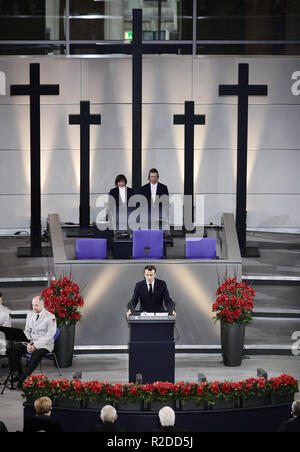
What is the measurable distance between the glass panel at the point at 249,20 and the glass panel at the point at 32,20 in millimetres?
2846

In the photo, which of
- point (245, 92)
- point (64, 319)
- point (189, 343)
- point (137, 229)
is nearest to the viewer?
point (64, 319)

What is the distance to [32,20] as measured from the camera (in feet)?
60.7

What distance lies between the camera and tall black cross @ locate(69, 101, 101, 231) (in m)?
15.5

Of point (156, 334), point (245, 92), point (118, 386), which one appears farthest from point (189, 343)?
point (245, 92)

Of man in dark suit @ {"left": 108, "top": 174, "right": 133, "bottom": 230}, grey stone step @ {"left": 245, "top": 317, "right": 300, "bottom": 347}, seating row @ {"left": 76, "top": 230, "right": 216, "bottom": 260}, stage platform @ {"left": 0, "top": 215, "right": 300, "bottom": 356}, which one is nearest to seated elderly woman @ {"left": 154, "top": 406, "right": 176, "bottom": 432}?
stage platform @ {"left": 0, "top": 215, "right": 300, "bottom": 356}

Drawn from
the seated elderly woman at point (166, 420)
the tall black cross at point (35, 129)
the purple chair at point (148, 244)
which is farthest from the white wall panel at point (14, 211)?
the seated elderly woman at point (166, 420)

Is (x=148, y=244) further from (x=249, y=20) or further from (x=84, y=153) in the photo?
(x=249, y=20)

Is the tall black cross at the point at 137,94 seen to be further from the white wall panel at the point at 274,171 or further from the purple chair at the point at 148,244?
the white wall panel at the point at 274,171

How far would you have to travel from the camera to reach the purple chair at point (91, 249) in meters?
13.0

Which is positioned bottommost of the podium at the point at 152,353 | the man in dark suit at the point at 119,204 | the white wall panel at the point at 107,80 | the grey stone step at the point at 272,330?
the grey stone step at the point at 272,330

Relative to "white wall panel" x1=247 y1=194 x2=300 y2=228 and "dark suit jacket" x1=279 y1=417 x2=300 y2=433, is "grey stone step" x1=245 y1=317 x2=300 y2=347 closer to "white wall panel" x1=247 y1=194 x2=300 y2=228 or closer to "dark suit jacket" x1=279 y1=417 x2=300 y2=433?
"dark suit jacket" x1=279 y1=417 x2=300 y2=433

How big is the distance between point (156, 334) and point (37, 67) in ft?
21.8
